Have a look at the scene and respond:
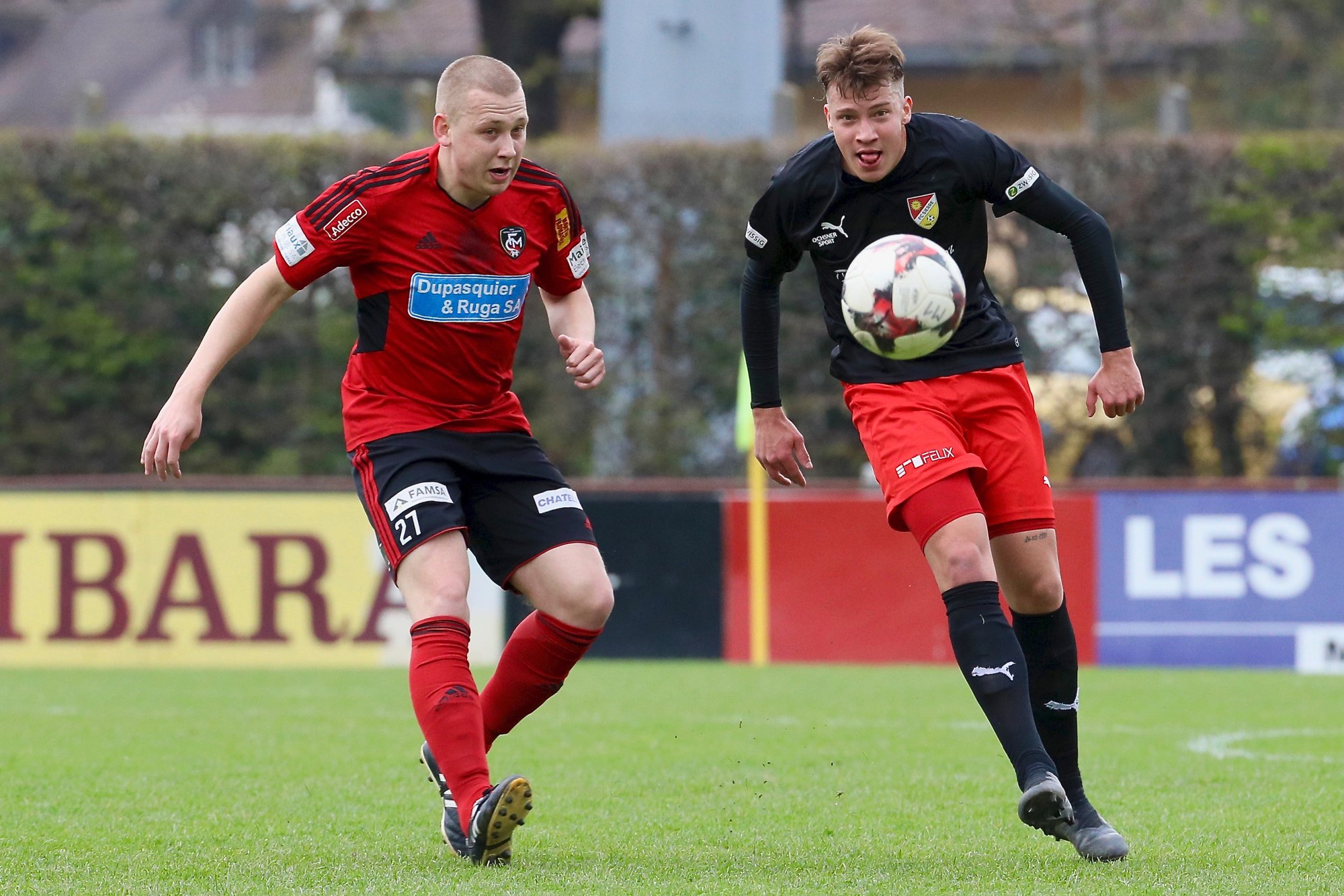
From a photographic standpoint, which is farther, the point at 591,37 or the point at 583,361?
the point at 591,37

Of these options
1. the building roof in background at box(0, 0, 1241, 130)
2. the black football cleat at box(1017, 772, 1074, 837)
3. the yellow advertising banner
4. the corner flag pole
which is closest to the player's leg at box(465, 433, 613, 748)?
the black football cleat at box(1017, 772, 1074, 837)

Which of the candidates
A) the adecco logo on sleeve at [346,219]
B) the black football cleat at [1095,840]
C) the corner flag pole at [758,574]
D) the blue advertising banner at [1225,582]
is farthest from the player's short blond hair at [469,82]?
the blue advertising banner at [1225,582]

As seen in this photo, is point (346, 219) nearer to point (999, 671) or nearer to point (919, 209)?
point (919, 209)

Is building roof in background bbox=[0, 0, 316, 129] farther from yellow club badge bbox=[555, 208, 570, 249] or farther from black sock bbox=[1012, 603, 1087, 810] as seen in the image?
black sock bbox=[1012, 603, 1087, 810]

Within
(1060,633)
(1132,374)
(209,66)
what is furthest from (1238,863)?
(209,66)

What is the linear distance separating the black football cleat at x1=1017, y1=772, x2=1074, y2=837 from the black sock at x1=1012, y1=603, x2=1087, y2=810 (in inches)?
24.1

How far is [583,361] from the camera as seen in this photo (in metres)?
5.02

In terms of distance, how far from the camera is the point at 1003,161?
506 centimetres

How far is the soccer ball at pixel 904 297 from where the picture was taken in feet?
15.7

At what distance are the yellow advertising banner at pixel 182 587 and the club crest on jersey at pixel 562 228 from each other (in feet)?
23.4

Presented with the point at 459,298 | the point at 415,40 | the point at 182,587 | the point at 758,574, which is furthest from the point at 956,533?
the point at 415,40

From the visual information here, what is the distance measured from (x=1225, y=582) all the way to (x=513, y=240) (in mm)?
8374

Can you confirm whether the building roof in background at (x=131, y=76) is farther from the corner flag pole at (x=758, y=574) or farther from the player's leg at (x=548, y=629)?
the player's leg at (x=548, y=629)

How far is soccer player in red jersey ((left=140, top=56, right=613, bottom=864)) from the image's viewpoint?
4.84m
